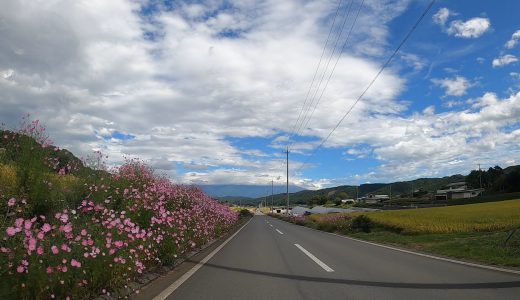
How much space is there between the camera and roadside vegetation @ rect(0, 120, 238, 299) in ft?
16.7

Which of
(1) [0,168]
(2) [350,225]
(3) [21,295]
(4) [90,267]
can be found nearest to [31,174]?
(1) [0,168]

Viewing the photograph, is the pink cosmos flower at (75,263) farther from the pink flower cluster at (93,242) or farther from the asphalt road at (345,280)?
the asphalt road at (345,280)

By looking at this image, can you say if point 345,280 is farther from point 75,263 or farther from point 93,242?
point 75,263

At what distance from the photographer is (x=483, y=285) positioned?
803 cm

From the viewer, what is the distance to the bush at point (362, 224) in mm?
32562

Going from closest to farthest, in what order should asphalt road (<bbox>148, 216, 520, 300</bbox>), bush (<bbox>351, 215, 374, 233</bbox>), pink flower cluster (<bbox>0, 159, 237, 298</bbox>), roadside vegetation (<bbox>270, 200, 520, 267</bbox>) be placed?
1. pink flower cluster (<bbox>0, 159, 237, 298</bbox>)
2. asphalt road (<bbox>148, 216, 520, 300</bbox>)
3. roadside vegetation (<bbox>270, 200, 520, 267</bbox>)
4. bush (<bbox>351, 215, 374, 233</bbox>)

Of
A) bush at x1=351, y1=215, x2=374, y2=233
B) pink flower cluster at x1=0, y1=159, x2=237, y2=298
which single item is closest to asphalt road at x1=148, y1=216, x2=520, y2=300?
pink flower cluster at x1=0, y1=159, x2=237, y2=298

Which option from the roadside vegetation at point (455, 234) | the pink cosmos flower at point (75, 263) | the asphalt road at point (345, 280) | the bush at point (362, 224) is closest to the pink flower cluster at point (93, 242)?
the pink cosmos flower at point (75, 263)

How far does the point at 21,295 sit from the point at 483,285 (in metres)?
7.56

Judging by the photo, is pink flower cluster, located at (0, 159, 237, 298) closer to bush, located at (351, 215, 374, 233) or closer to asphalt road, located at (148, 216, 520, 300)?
asphalt road, located at (148, 216, 520, 300)

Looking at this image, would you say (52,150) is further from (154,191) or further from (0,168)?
(154,191)

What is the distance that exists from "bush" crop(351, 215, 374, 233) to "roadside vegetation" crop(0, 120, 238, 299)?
22.2 meters

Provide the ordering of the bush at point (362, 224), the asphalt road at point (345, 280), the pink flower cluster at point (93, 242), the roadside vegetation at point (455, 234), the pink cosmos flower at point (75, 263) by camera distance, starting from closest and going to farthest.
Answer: the pink flower cluster at point (93, 242)
the pink cosmos flower at point (75, 263)
the asphalt road at point (345, 280)
the roadside vegetation at point (455, 234)
the bush at point (362, 224)

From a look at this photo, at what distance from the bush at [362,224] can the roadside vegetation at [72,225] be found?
72.8ft
